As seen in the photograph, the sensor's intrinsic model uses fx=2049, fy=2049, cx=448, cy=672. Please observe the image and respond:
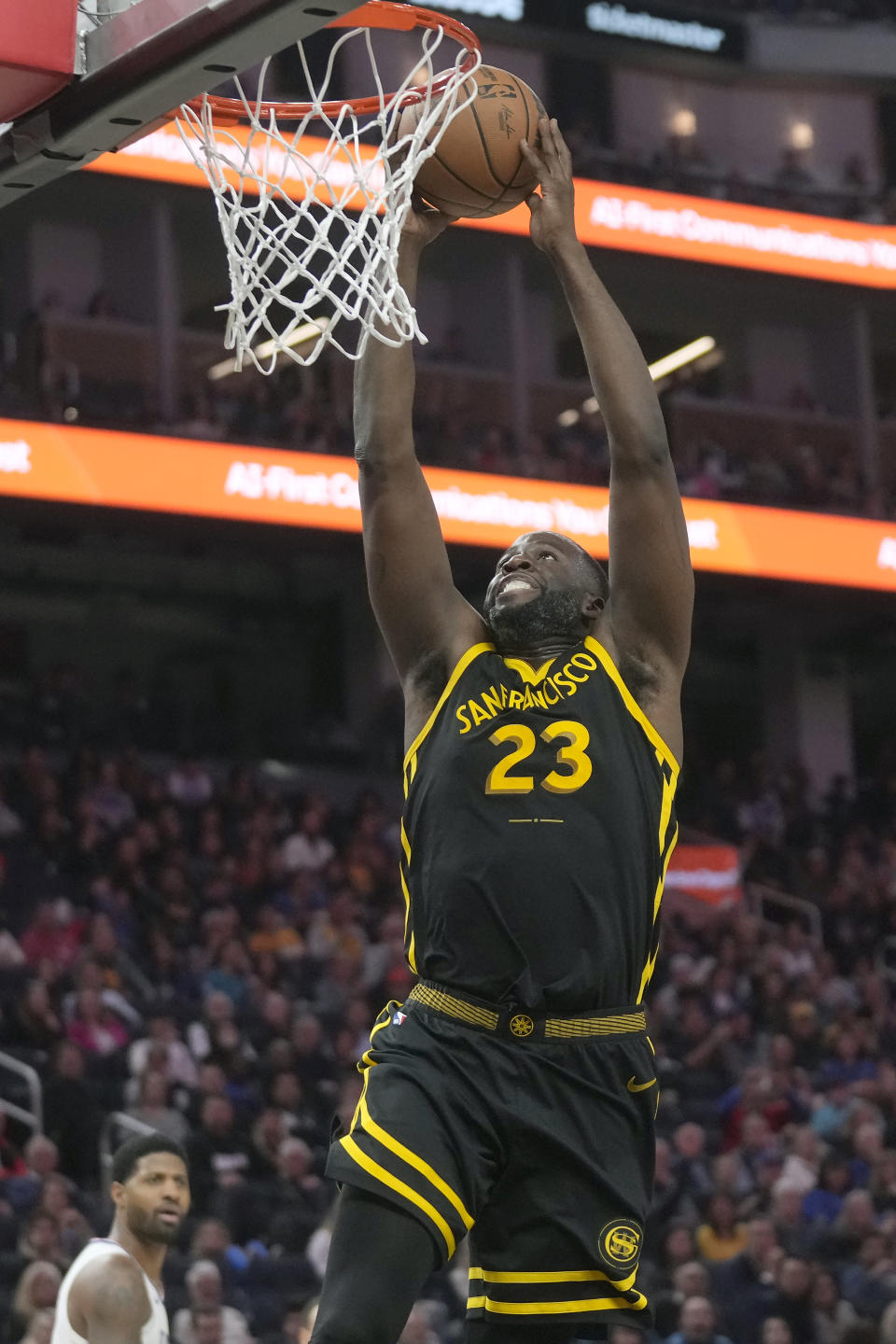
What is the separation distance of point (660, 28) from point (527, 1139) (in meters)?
21.0

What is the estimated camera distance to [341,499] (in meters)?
16.2

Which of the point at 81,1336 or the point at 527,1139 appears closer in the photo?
the point at 527,1139

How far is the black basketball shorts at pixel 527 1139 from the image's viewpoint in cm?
361

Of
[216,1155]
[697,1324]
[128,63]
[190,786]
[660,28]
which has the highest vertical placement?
[660,28]

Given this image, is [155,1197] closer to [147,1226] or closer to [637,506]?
[147,1226]

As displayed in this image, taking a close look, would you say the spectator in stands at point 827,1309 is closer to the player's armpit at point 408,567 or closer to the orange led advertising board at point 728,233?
the player's armpit at point 408,567

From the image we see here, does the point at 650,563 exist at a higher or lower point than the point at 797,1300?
higher

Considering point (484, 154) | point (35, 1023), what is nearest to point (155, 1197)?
point (484, 154)

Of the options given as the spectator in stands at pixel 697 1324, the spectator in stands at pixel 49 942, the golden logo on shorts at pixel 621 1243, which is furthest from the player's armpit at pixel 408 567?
the spectator in stands at pixel 49 942

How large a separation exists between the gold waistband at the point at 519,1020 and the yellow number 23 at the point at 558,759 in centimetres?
39

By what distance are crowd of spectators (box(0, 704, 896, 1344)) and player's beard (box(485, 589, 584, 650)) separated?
17.0 feet

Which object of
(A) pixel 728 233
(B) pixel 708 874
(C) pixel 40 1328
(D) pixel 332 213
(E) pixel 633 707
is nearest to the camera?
(E) pixel 633 707

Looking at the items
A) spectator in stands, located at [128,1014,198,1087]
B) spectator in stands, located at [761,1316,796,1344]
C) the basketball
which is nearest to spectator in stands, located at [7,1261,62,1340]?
spectator in stands, located at [128,1014,198,1087]

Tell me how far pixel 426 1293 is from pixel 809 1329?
6.79 feet
